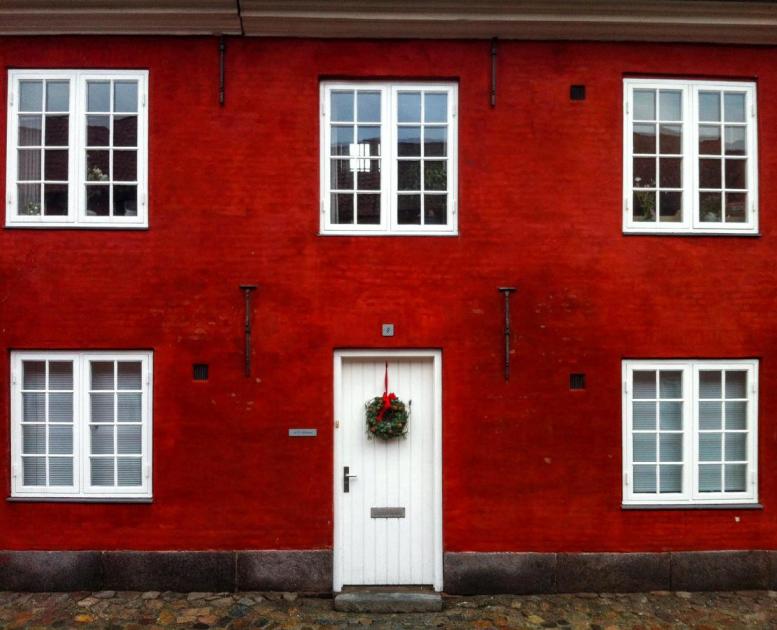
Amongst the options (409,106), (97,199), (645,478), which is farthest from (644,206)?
(97,199)

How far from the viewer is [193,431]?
652cm

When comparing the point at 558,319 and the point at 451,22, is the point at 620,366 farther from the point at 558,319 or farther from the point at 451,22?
the point at 451,22

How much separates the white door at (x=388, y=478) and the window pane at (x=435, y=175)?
71.5 inches

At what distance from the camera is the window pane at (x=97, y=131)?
262 inches

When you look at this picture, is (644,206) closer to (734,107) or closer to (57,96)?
(734,107)

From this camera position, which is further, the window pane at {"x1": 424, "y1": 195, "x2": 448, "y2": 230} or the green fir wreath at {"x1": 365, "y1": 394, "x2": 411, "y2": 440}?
the window pane at {"x1": 424, "y1": 195, "x2": 448, "y2": 230}

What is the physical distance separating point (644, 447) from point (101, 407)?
19.2ft

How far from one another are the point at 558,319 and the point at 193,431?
406cm

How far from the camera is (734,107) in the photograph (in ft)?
22.3

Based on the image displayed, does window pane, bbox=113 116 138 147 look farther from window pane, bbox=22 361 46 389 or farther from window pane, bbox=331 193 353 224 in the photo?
window pane, bbox=22 361 46 389

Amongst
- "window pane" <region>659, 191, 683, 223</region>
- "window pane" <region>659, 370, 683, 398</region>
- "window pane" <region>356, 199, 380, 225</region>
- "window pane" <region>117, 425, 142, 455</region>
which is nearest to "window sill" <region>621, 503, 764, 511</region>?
"window pane" <region>659, 370, 683, 398</region>

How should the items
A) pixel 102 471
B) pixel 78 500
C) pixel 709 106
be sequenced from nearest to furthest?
pixel 78 500 → pixel 102 471 → pixel 709 106

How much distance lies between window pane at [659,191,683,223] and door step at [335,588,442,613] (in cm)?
472

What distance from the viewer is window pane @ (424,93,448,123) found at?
6.70m
